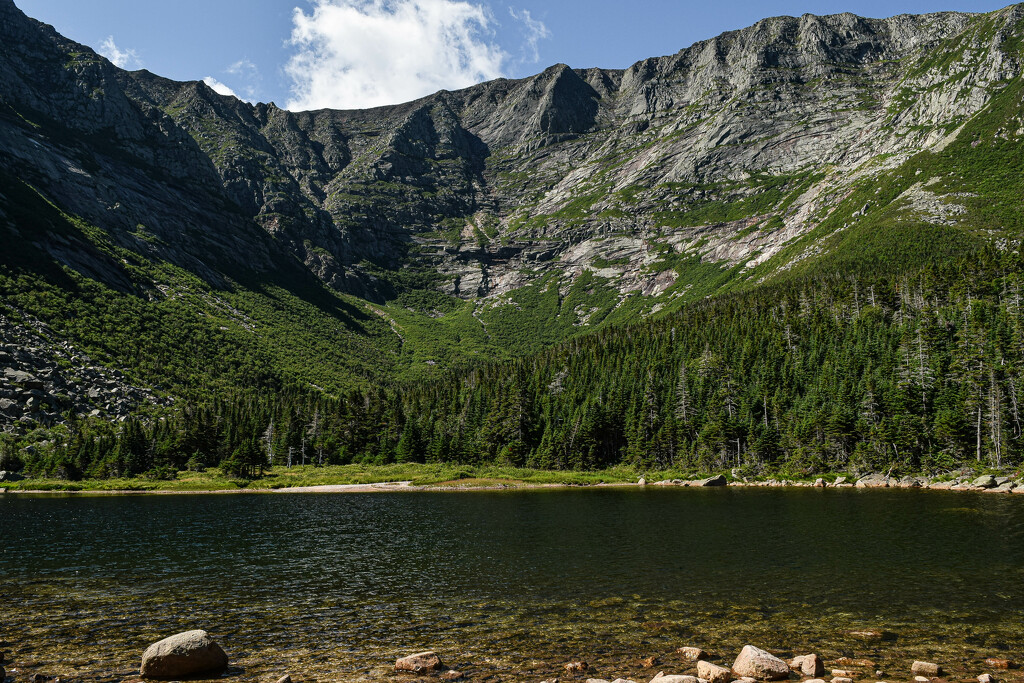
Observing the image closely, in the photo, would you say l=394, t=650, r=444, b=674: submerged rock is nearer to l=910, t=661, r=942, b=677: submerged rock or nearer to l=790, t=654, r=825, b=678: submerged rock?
l=790, t=654, r=825, b=678: submerged rock

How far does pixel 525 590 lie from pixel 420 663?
497 inches

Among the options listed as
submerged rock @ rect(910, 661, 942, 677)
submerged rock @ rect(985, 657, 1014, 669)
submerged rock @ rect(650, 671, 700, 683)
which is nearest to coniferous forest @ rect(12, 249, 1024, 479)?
submerged rock @ rect(985, 657, 1014, 669)

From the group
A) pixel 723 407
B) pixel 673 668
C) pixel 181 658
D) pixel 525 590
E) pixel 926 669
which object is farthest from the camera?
pixel 723 407

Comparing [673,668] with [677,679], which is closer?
[677,679]

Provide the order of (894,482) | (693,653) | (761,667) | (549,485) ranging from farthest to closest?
(549,485), (894,482), (693,653), (761,667)

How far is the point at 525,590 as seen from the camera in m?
30.0

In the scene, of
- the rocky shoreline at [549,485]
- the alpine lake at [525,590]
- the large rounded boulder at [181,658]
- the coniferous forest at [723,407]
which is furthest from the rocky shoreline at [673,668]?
the coniferous forest at [723,407]

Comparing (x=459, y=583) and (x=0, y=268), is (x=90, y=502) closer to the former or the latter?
(x=459, y=583)

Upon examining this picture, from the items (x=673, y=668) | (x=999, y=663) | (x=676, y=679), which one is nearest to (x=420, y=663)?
(x=676, y=679)

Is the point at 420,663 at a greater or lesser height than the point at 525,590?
greater

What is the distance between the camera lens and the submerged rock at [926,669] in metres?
17.0

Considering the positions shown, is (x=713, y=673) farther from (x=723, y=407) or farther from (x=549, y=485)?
(x=723, y=407)

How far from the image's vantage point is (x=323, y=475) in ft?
396

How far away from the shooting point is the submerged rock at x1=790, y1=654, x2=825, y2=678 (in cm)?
1712
